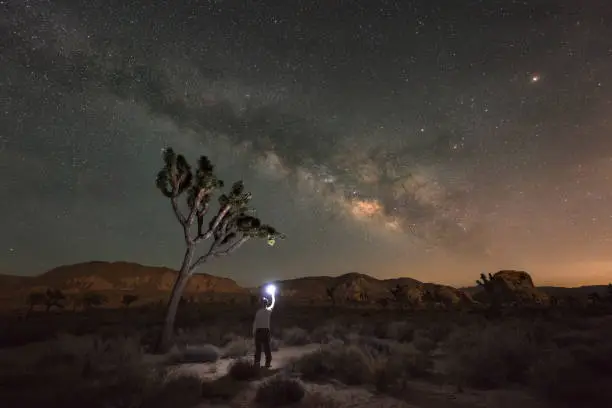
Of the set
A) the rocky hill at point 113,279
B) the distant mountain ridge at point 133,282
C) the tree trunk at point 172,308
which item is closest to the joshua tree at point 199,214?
the tree trunk at point 172,308

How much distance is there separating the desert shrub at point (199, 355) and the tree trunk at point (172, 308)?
4.47 feet

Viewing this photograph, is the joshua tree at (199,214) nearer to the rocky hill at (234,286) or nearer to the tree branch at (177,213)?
the tree branch at (177,213)

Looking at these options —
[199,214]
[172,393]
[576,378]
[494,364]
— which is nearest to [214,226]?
[199,214]

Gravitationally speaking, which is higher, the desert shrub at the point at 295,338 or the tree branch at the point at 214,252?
the tree branch at the point at 214,252

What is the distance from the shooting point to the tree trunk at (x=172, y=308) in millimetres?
14688

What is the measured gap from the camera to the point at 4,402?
682cm

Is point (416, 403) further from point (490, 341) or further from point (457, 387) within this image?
point (490, 341)

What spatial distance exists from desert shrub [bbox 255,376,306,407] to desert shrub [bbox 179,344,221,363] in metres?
5.86

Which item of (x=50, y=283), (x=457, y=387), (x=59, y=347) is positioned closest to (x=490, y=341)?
(x=457, y=387)

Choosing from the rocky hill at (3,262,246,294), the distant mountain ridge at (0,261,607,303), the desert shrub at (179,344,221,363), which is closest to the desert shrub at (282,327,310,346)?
the desert shrub at (179,344,221,363)

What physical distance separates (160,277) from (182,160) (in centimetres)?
12620

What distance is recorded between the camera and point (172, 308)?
15.3 meters

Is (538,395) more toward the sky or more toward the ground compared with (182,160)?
more toward the ground

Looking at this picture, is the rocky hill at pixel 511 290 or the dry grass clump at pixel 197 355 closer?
the dry grass clump at pixel 197 355
